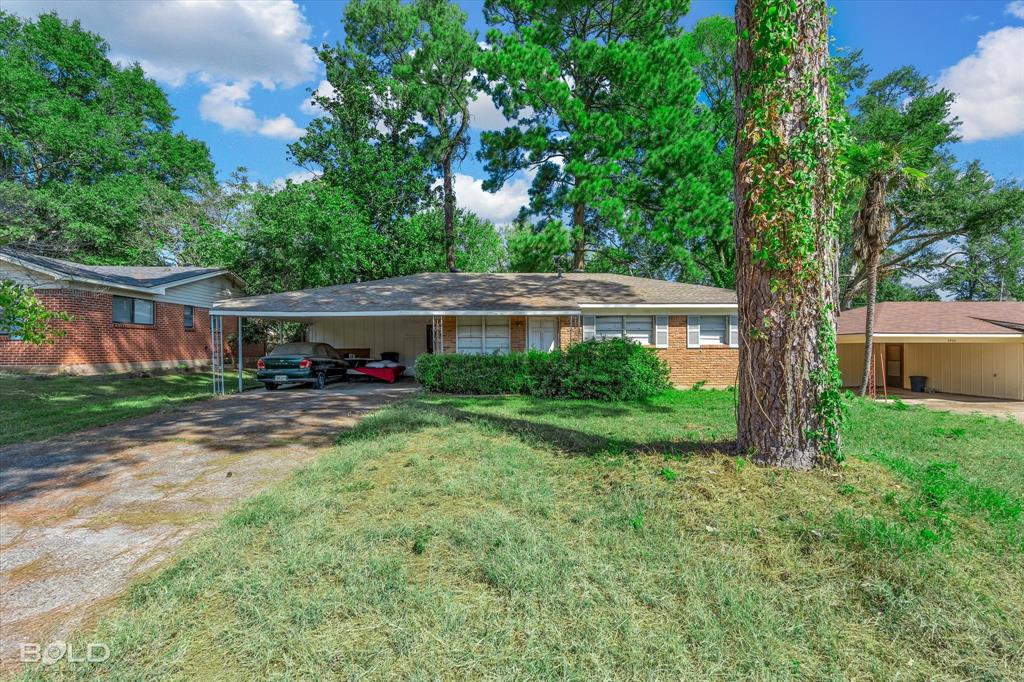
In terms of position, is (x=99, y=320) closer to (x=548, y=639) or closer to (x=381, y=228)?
(x=381, y=228)

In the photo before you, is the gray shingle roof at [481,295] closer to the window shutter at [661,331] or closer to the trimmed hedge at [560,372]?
the window shutter at [661,331]

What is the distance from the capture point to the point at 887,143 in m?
14.0

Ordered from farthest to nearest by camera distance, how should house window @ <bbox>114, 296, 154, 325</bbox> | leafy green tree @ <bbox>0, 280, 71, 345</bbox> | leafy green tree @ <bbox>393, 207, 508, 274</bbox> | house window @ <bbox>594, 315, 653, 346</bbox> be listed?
leafy green tree @ <bbox>393, 207, 508, 274</bbox>
house window @ <bbox>114, 296, 154, 325</bbox>
house window @ <bbox>594, 315, 653, 346</bbox>
leafy green tree @ <bbox>0, 280, 71, 345</bbox>

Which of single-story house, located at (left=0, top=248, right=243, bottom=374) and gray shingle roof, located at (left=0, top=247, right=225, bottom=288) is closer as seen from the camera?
gray shingle roof, located at (left=0, top=247, right=225, bottom=288)

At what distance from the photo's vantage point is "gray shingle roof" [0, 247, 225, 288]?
14578mm

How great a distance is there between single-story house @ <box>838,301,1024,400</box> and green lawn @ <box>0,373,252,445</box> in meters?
19.3

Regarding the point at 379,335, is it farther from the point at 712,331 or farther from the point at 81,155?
the point at 81,155

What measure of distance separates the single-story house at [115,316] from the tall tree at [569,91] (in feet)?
43.2

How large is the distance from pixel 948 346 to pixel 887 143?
8548 mm

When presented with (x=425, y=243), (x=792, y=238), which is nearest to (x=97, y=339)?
(x=425, y=243)

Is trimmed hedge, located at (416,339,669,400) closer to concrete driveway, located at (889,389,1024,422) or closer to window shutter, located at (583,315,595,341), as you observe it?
window shutter, located at (583,315,595,341)

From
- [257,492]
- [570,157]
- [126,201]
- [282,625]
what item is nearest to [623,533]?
[282,625]

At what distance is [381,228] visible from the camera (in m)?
24.3

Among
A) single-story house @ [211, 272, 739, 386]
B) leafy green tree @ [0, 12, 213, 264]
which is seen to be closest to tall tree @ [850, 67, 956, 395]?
single-story house @ [211, 272, 739, 386]
